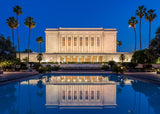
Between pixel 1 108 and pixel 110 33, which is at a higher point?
pixel 110 33

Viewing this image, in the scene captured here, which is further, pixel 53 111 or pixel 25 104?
pixel 25 104

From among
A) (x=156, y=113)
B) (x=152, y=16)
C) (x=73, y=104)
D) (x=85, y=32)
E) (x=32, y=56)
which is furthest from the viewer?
(x=85, y=32)

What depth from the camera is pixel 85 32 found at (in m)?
46.3

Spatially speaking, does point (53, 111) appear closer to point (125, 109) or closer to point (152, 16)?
point (125, 109)

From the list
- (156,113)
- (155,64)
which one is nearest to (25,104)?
(156,113)

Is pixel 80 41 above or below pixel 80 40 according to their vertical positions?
below

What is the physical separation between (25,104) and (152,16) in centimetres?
2947

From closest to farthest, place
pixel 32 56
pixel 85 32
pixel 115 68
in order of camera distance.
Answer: pixel 115 68, pixel 32 56, pixel 85 32

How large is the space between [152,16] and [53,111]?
2942cm

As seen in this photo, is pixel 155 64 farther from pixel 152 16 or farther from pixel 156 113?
pixel 156 113

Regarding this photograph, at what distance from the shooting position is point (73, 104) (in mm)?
5691

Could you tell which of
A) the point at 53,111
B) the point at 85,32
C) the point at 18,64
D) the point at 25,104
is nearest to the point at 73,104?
the point at 53,111

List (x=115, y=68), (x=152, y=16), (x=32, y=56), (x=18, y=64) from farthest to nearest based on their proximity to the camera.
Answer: (x=32, y=56)
(x=152, y=16)
(x=18, y=64)
(x=115, y=68)

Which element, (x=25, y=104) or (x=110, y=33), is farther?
(x=110, y=33)
